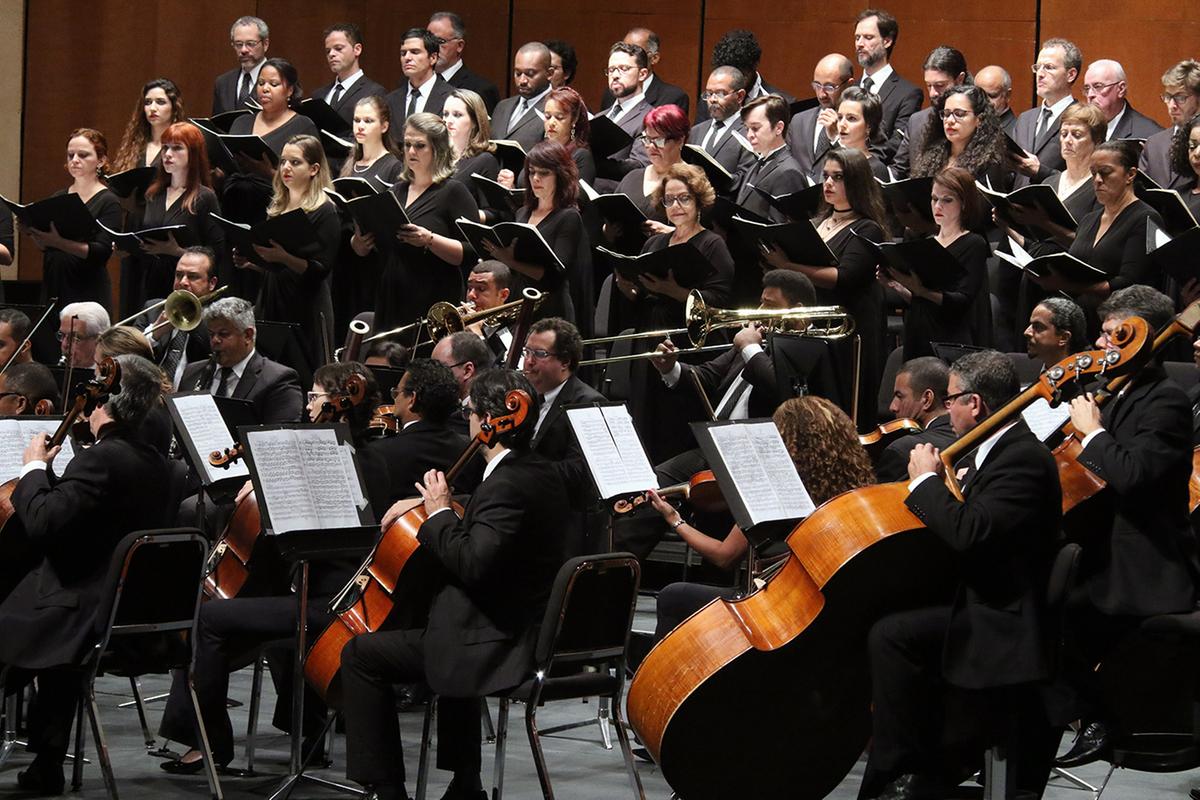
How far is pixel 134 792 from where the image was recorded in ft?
16.2

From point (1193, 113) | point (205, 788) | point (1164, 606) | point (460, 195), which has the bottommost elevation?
point (205, 788)

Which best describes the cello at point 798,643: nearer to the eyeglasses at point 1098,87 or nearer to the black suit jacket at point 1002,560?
the black suit jacket at point 1002,560

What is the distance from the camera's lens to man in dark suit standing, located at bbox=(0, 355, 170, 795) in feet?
15.1

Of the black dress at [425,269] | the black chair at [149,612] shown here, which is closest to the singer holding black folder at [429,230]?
the black dress at [425,269]

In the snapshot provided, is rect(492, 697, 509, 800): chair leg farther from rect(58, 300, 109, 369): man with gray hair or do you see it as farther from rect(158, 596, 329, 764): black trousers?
rect(58, 300, 109, 369): man with gray hair

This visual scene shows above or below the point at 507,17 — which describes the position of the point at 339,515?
below

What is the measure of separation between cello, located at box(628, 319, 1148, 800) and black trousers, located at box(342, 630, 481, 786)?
623 millimetres

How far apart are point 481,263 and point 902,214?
1.77m

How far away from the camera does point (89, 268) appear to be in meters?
8.48

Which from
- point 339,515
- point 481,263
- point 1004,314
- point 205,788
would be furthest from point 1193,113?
point 205,788

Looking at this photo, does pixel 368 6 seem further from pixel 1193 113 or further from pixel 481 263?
pixel 1193 113

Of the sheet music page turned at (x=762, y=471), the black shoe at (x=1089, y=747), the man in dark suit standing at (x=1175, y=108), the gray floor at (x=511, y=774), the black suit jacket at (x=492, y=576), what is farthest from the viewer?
the man in dark suit standing at (x=1175, y=108)

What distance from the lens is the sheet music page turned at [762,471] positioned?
4.59 meters

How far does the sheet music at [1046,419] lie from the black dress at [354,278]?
3818mm
